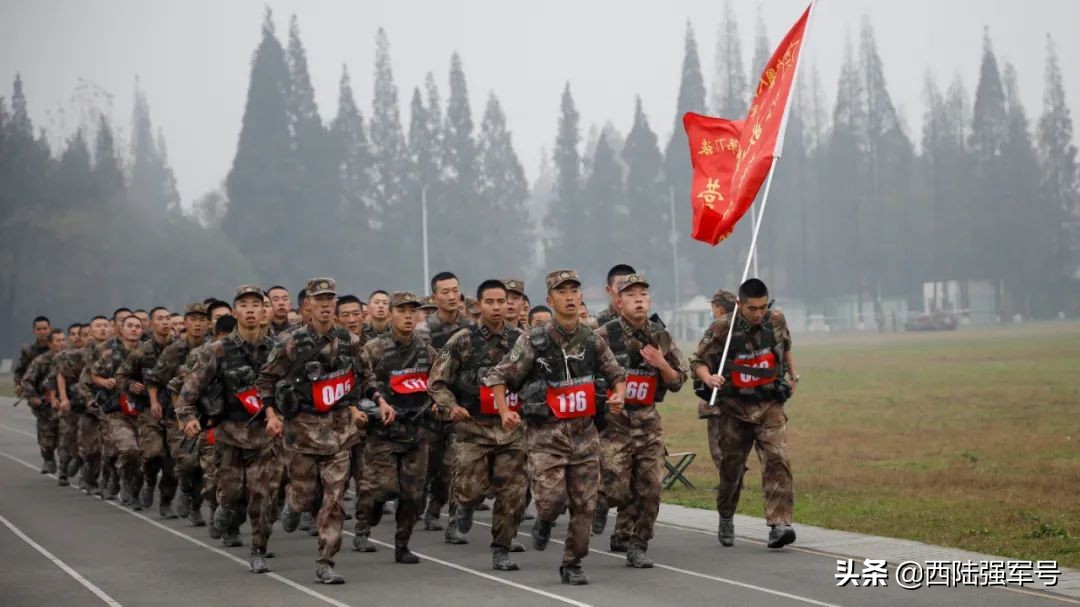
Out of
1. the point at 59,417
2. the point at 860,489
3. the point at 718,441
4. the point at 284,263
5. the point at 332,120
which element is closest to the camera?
the point at 718,441

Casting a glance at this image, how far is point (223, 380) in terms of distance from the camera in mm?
12953

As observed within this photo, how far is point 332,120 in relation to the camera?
10256 cm

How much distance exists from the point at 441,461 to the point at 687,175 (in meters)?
96.1

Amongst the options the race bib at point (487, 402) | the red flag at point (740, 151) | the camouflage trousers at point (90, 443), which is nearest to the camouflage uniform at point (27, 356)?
the camouflage trousers at point (90, 443)

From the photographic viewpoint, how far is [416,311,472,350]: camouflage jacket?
1377cm

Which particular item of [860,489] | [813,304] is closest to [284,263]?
Result: [813,304]

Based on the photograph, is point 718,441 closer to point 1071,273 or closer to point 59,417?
point 59,417

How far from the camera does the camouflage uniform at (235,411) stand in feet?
41.5

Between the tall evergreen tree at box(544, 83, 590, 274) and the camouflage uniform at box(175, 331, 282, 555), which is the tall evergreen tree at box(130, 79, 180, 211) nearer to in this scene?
the tall evergreen tree at box(544, 83, 590, 274)

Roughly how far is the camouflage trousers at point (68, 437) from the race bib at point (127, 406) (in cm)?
366

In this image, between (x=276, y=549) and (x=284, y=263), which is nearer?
(x=276, y=549)

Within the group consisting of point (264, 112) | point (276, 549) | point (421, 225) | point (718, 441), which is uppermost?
point (264, 112)

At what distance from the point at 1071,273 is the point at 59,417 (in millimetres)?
97621

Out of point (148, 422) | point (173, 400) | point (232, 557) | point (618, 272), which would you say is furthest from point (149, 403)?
point (618, 272)
